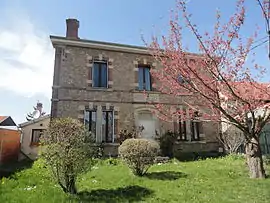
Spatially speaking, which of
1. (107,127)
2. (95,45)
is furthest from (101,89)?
(95,45)

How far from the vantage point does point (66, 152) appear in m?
5.85

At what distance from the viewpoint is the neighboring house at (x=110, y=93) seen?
1460cm

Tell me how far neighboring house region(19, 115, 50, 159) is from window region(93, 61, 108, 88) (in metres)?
5.18

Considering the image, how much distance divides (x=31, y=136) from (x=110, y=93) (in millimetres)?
7295

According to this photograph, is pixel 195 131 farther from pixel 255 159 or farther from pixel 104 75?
pixel 255 159

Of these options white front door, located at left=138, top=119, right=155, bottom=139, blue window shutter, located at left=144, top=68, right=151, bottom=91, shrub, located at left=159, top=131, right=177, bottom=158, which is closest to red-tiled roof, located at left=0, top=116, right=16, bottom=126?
white front door, located at left=138, top=119, right=155, bottom=139

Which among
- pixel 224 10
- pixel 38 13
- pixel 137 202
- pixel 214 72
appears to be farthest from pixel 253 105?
pixel 38 13

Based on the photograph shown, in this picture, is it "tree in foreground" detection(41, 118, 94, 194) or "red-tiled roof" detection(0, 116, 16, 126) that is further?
"red-tiled roof" detection(0, 116, 16, 126)

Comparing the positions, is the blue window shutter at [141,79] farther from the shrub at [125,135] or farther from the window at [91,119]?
the window at [91,119]

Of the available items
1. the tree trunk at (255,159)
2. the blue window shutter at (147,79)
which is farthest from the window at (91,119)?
the tree trunk at (255,159)

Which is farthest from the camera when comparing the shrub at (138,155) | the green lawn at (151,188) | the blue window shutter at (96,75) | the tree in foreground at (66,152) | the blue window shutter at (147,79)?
the blue window shutter at (147,79)

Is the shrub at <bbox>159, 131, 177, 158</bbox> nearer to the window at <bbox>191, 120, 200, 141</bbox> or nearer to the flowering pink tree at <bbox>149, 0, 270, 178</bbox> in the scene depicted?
the window at <bbox>191, 120, 200, 141</bbox>

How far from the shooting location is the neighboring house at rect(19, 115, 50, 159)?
17.4m

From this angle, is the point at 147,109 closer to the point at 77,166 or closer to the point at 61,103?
the point at 61,103
